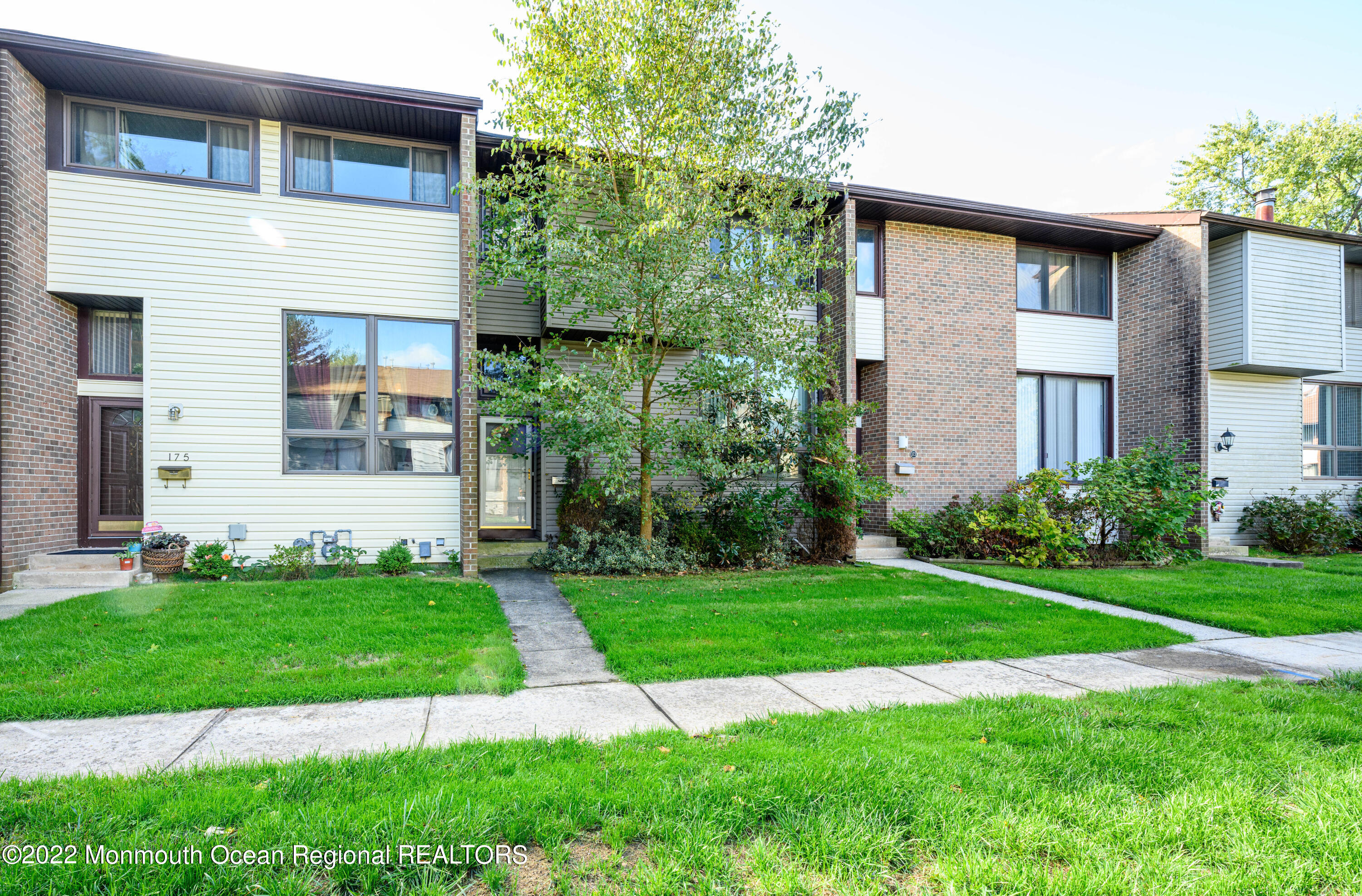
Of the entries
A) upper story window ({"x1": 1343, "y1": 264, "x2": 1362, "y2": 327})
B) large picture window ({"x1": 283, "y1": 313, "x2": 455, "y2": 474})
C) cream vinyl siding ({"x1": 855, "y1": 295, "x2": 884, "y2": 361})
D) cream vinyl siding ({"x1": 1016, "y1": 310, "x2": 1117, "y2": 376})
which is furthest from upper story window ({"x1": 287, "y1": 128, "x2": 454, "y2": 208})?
upper story window ({"x1": 1343, "y1": 264, "x2": 1362, "y2": 327})

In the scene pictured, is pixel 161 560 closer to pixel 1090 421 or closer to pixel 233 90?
pixel 233 90

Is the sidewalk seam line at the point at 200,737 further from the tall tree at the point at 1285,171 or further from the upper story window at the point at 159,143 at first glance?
the tall tree at the point at 1285,171

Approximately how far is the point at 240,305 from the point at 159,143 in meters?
2.25

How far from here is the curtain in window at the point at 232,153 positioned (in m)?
8.54

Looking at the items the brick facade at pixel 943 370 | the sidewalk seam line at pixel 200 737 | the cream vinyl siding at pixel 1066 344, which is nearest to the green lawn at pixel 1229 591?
the brick facade at pixel 943 370

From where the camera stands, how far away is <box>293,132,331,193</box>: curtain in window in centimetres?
878

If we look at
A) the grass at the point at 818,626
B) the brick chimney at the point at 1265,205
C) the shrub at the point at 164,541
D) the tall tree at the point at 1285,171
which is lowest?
the grass at the point at 818,626

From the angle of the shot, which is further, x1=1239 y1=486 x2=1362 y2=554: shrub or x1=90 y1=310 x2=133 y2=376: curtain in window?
x1=1239 y1=486 x2=1362 y2=554: shrub

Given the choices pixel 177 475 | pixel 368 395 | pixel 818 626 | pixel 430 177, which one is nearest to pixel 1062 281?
pixel 818 626

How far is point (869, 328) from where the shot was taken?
38.0ft

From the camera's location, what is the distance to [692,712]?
12.3 feet

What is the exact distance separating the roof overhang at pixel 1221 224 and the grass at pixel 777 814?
38.4 ft

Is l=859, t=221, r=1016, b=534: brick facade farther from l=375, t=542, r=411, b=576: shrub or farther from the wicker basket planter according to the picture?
the wicker basket planter

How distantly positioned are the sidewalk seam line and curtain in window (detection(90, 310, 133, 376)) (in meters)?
7.29
